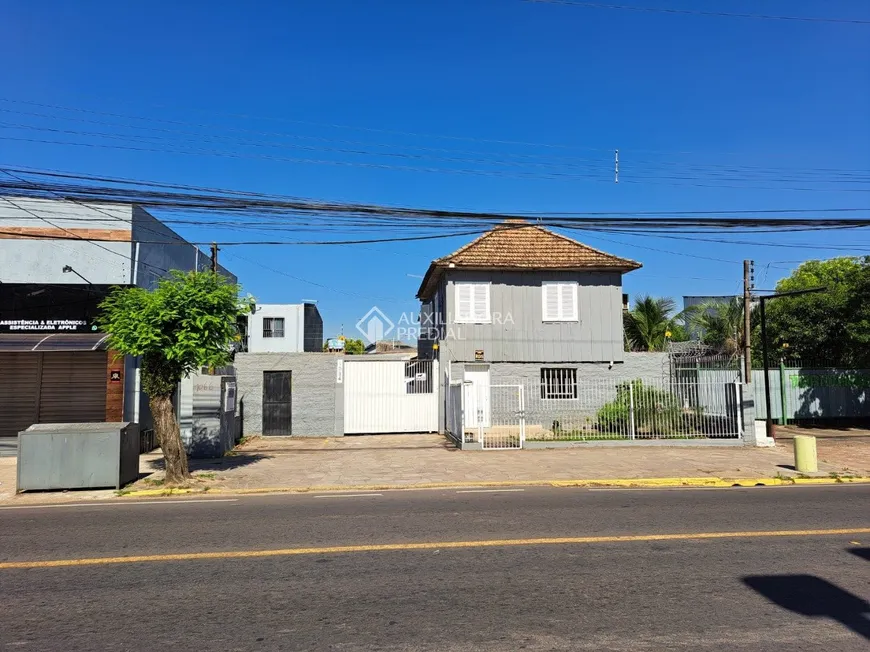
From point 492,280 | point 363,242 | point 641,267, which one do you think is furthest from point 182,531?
point 641,267

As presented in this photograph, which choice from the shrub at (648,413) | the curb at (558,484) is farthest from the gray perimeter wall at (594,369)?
the curb at (558,484)

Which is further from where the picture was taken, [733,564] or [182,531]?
[182,531]

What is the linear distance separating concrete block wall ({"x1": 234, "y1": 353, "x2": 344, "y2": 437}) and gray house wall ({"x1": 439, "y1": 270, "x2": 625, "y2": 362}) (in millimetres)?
4319

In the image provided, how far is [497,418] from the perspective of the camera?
17547 millimetres

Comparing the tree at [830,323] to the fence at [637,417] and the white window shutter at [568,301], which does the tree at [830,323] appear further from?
the white window shutter at [568,301]

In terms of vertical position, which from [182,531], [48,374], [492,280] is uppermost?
[492,280]

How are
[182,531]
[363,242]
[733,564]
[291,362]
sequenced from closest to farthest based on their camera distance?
[733,564]
[182,531]
[363,242]
[291,362]

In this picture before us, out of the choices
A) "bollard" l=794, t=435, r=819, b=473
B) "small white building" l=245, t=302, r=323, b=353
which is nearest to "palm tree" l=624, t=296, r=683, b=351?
"bollard" l=794, t=435, r=819, b=473

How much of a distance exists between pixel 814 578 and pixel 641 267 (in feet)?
56.7

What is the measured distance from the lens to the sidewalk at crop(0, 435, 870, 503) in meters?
11.6

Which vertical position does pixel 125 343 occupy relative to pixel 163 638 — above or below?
above

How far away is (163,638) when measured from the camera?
4199 mm

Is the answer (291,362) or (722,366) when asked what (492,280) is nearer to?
(291,362)

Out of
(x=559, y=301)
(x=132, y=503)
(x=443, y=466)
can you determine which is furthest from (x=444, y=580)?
(x=559, y=301)
